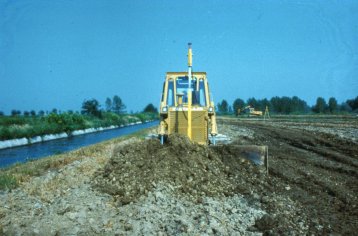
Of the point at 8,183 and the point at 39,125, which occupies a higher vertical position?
the point at 39,125

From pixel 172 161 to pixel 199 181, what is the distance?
1.17 metres

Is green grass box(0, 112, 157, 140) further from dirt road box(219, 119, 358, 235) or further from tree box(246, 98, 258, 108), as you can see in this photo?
tree box(246, 98, 258, 108)

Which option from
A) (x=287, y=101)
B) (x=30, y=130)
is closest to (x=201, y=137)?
(x=30, y=130)

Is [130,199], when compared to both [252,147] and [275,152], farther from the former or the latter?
[275,152]

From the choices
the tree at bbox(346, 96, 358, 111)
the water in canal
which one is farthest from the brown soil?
the tree at bbox(346, 96, 358, 111)

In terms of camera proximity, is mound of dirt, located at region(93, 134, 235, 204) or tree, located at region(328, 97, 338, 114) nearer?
mound of dirt, located at region(93, 134, 235, 204)

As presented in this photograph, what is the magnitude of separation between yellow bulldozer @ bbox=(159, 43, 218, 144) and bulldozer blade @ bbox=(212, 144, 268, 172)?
47.3 inches

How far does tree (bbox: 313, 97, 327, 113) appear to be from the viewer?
9229 cm

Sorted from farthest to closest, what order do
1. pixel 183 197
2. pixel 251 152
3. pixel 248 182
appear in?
pixel 251 152, pixel 248 182, pixel 183 197

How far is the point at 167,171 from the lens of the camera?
30.9 feet

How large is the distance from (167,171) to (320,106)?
293 ft

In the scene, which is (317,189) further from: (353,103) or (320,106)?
(320,106)

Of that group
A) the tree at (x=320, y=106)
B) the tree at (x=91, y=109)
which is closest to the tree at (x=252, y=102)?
the tree at (x=320, y=106)

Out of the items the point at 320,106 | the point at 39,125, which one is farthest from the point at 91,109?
the point at 320,106
